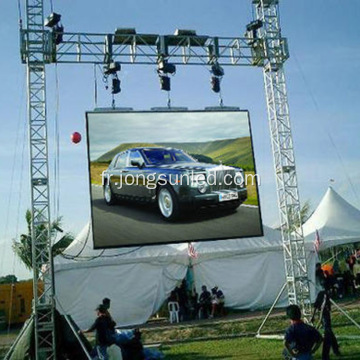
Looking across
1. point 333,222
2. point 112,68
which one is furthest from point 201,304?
point 112,68

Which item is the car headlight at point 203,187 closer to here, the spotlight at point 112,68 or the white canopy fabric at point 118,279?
the spotlight at point 112,68

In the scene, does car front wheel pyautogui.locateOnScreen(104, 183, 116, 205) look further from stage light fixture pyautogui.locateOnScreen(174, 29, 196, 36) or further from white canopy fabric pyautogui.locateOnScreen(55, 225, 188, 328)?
stage light fixture pyautogui.locateOnScreen(174, 29, 196, 36)

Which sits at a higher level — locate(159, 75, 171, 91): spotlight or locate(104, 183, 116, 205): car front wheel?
locate(159, 75, 171, 91): spotlight

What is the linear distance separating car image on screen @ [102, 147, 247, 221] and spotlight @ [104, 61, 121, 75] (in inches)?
97.1

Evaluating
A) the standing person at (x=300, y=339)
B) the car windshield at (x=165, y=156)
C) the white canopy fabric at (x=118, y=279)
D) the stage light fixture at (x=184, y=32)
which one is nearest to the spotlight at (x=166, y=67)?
the stage light fixture at (x=184, y=32)

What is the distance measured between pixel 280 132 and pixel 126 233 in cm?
533

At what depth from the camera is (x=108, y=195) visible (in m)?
15.2

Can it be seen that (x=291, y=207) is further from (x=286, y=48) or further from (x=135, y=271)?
(x=135, y=271)

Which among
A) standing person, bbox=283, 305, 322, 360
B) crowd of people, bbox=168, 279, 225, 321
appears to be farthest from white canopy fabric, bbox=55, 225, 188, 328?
standing person, bbox=283, 305, 322, 360

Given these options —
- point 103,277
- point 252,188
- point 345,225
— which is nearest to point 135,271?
point 103,277

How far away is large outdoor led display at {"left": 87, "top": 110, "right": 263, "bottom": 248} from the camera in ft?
49.6

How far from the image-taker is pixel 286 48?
15305mm

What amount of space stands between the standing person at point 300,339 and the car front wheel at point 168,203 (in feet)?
28.9

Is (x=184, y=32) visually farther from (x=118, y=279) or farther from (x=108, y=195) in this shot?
(x=118, y=279)
